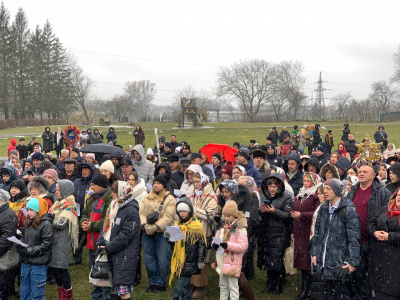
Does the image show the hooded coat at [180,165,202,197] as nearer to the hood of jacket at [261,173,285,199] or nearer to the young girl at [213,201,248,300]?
the hood of jacket at [261,173,285,199]

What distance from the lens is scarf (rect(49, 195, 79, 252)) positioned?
5648 millimetres

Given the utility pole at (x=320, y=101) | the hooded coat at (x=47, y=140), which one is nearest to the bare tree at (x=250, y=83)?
the utility pole at (x=320, y=101)

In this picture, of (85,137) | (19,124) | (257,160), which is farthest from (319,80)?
(257,160)

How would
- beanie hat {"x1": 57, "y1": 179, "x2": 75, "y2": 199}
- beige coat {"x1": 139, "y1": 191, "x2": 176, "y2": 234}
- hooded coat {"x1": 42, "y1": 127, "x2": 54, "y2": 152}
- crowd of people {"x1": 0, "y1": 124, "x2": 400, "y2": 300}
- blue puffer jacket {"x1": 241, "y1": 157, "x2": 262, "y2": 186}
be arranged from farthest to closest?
hooded coat {"x1": 42, "y1": 127, "x2": 54, "y2": 152} → blue puffer jacket {"x1": 241, "y1": 157, "x2": 262, "y2": 186} → beige coat {"x1": 139, "y1": 191, "x2": 176, "y2": 234} → beanie hat {"x1": 57, "y1": 179, "x2": 75, "y2": 199} → crowd of people {"x1": 0, "y1": 124, "x2": 400, "y2": 300}

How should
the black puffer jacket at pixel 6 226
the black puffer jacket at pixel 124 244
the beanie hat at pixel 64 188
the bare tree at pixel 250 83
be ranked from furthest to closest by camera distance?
1. the bare tree at pixel 250 83
2. the beanie hat at pixel 64 188
3. the black puffer jacket at pixel 6 226
4. the black puffer jacket at pixel 124 244

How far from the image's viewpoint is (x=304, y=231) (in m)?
5.91

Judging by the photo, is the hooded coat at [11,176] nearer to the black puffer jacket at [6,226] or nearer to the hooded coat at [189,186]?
the black puffer jacket at [6,226]

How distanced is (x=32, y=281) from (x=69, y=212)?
1.00 metres

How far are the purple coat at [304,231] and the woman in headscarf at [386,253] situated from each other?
1.05 m

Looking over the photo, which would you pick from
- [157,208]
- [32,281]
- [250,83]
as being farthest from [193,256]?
[250,83]

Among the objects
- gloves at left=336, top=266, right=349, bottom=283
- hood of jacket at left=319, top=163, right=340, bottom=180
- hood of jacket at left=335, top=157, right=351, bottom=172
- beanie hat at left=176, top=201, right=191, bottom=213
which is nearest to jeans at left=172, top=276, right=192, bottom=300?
beanie hat at left=176, top=201, right=191, bottom=213

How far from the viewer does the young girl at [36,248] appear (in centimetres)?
526

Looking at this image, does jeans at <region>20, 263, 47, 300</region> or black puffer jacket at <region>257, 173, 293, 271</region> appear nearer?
jeans at <region>20, 263, 47, 300</region>

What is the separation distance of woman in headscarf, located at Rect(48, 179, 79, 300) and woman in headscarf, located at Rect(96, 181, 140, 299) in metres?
0.67
